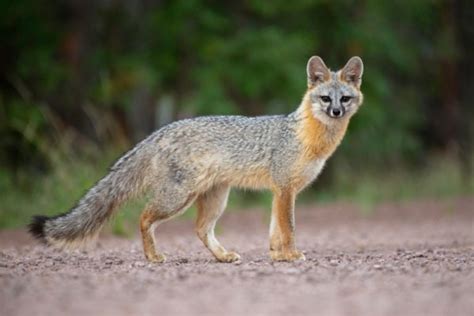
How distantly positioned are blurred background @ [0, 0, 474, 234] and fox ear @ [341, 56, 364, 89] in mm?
7951

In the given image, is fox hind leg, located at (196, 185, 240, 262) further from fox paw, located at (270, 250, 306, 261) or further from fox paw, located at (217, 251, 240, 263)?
fox paw, located at (270, 250, 306, 261)

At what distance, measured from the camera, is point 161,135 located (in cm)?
938

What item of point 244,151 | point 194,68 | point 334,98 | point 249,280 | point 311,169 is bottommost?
point 249,280

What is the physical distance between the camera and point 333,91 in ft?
31.2

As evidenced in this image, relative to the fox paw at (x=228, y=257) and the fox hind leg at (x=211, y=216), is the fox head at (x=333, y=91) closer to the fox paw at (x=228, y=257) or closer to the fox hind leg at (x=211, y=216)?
the fox hind leg at (x=211, y=216)

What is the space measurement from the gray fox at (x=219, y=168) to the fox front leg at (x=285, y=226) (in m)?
0.01

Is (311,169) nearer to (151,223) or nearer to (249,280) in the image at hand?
(151,223)

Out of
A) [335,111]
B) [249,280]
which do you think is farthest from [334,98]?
[249,280]

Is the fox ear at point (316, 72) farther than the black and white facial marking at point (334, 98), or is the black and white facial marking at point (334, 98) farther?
the fox ear at point (316, 72)

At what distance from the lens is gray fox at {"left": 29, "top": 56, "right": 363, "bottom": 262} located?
8.95 metres

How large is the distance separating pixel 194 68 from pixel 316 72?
1139 cm

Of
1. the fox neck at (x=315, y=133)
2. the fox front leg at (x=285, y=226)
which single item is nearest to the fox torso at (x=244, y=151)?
the fox neck at (x=315, y=133)

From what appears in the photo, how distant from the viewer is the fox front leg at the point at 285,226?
29.3 feet

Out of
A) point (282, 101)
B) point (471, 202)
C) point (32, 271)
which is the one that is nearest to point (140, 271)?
point (32, 271)
